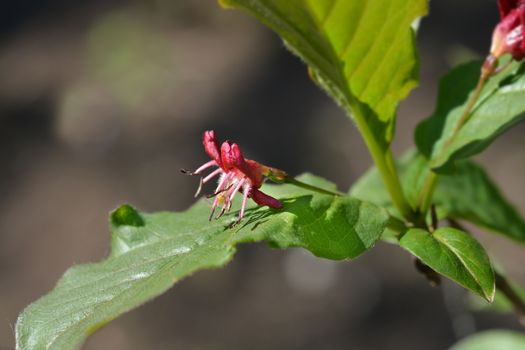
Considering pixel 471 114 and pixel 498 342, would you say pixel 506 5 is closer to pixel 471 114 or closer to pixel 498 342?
pixel 471 114

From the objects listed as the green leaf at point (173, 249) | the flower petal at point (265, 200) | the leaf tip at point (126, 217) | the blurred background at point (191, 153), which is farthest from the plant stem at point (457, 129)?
the blurred background at point (191, 153)

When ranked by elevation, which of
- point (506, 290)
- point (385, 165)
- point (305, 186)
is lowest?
point (506, 290)

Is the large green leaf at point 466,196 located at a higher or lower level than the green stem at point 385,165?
lower

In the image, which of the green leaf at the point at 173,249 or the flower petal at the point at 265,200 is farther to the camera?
the flower petal at the point at 265,200

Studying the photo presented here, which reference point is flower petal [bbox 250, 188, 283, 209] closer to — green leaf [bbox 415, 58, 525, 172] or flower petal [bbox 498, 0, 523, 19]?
green leaf [bbox 415, 58, 525, 172]

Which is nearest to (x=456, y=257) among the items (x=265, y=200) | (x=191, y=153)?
(x=265, y=200)

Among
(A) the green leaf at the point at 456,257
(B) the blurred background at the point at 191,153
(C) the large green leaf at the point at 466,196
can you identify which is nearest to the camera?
→ (A) the green leaf at the point at 456,257

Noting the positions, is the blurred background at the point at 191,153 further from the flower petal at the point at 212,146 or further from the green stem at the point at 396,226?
the flower petal at the point at 212,146
